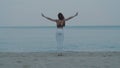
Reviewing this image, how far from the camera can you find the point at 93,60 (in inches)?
513

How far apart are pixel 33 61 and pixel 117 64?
3026mm

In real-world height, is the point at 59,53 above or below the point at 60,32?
below

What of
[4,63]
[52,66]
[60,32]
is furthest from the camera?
[60,32]

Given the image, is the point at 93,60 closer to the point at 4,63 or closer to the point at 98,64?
the point at 98,64

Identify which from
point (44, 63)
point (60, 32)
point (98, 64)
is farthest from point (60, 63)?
point (60, 32)

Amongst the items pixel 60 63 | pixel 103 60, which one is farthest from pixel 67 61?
pixel 103 60

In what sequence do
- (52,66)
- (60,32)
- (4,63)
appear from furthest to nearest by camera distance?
1. (60,32)
2. (4,63)
3. (52,66)

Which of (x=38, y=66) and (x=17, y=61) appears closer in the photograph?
(x=38, y=66)

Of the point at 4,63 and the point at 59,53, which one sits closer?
the point at 4,63

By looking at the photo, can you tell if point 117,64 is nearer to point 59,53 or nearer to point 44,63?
point 44,63

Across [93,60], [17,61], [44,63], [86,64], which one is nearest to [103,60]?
[93,60]

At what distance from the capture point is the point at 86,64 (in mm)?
12031

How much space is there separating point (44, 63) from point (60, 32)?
2497 millimetres

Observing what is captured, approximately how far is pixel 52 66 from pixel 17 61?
1809mm
